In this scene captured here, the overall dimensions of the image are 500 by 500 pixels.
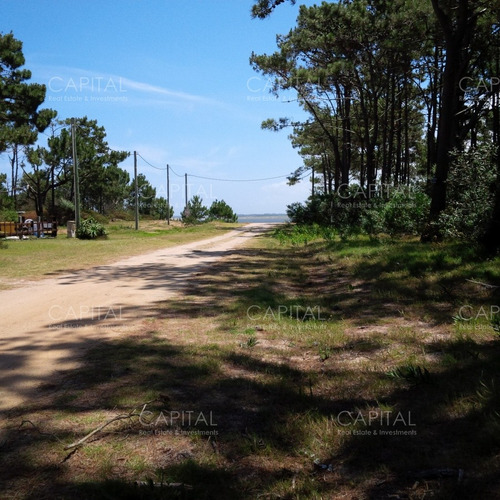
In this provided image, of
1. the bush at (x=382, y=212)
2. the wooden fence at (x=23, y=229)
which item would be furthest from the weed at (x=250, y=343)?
the wooden fence at (x=23, y=229)

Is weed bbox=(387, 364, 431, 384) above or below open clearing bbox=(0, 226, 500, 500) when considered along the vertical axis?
above

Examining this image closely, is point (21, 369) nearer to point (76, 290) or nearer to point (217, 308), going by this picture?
point (217, 308)

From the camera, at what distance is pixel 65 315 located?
662 cm

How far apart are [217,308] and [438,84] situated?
1988 centimetres

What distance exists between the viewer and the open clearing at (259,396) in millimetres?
2566

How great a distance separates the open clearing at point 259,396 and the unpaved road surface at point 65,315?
4 centimetres

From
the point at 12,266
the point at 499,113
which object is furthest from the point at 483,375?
the point at 499,113

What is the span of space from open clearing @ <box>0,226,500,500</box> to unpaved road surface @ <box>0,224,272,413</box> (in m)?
0.04

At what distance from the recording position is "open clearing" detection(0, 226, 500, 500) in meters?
2.57

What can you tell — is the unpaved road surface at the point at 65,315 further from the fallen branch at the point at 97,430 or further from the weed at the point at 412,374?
the weed at the point at 412,374

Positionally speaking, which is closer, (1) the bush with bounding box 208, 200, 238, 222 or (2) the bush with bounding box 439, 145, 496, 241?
(2) the bush with bounding box 439, 145, 496, 241

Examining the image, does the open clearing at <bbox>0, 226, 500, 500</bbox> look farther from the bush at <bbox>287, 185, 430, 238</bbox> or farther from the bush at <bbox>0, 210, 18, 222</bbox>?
the bush at <bbox>0, 210, 18, 222</bbox>

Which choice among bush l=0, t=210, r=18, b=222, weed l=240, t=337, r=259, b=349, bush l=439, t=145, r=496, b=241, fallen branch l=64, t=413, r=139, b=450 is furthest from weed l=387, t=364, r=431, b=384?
bush l=0, t=210, r=18, b=222

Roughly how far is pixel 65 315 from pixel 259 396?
3.95 meters
